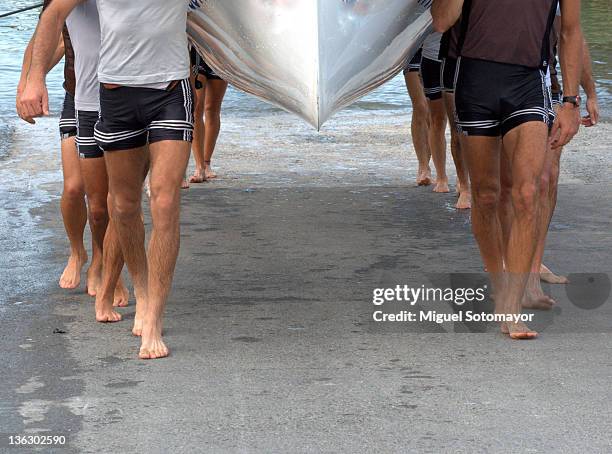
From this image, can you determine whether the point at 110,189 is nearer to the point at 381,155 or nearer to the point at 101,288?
the point at 101,288

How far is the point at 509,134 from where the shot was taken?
5391mm

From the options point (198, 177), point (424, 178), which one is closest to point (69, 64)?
point (198, 177)

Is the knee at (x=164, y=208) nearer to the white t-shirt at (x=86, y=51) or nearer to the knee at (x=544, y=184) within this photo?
the white t-shirt at (x=86, y=51)

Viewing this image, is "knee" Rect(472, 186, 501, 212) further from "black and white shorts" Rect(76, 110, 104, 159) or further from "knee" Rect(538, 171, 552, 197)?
"black and white shorts" Rect(76, 110, 104, 159)

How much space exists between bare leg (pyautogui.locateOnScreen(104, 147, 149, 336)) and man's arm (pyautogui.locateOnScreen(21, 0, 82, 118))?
0.38 metres

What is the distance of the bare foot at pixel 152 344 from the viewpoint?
5.18 meters

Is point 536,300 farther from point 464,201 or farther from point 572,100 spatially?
point 464,201

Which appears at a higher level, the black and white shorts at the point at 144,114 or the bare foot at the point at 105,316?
the black and white shorts at the point at 144,114

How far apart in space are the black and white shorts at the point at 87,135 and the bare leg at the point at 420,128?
12.7 ft

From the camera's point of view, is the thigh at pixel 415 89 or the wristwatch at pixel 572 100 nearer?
the wristwatch at pixel 572 100

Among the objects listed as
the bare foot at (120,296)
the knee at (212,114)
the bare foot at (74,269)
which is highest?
the bare foot at (120,296)

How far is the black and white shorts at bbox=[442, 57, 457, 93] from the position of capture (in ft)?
18.7

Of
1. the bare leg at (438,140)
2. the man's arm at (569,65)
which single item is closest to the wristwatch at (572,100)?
the man's arm at (569,65)

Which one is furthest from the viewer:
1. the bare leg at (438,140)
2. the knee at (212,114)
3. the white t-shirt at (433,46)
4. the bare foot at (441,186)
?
the knee at (212,114)
